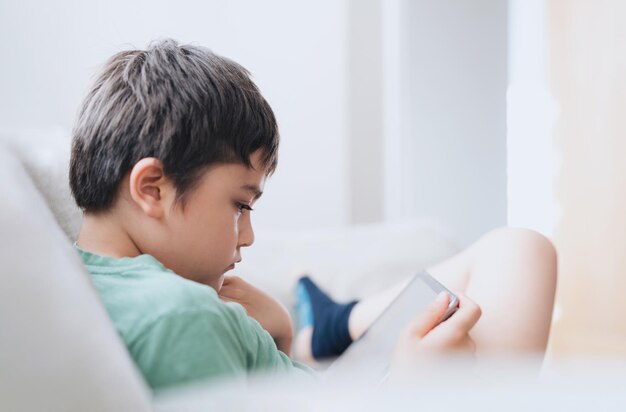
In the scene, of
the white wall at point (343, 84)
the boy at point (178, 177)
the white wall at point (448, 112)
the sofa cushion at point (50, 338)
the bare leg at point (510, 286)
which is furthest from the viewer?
the white wall at point (448, 112)

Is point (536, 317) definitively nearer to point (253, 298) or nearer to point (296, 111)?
point (253, 298)

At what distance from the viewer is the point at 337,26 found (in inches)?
41.1

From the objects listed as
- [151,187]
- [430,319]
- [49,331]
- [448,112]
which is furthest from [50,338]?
[448,112]

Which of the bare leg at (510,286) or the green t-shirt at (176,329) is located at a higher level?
the green t-shirt at (176,329)

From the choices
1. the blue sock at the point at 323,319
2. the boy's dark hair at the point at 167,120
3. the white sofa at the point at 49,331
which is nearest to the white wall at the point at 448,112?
the blue sock at the point at 323,319

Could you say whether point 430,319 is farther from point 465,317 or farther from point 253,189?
point 253,189

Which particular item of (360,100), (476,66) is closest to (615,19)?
(476,66)

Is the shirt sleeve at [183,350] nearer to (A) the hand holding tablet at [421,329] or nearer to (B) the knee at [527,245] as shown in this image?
(A) the hand holding tablet at [421,329]

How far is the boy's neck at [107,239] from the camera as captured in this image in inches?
19.6

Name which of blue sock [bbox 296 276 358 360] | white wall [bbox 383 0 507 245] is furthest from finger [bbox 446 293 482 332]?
white wall [bbox 383 0 507 245]

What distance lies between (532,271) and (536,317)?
0.05 meters

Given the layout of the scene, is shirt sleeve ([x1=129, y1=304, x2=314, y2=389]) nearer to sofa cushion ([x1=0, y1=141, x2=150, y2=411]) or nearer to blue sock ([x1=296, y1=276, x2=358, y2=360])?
sofa cushion ([x1=0, y1=141, x2=150, y2=411])

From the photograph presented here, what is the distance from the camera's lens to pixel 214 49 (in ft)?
2.48

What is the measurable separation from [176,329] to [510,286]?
39 cm
